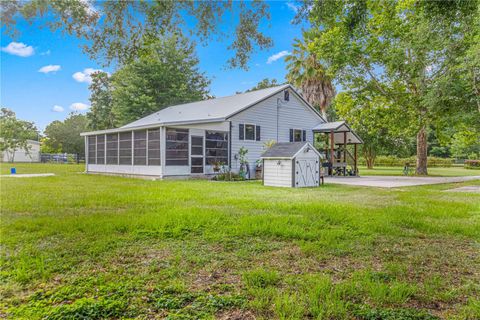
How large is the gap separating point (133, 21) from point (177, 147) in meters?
10.1

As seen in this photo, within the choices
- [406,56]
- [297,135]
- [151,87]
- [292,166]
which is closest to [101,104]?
[151,87]

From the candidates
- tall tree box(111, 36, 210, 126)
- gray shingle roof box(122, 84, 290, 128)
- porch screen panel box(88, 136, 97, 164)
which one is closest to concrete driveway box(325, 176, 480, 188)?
gray shingle roof box(122, 84, 290, 128)

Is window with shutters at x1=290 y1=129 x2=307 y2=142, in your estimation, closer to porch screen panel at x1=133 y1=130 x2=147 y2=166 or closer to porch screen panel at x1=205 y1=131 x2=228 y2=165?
porch screen panel at x1=205 y1=131 x2=228 y2=165

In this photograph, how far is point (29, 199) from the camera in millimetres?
7246

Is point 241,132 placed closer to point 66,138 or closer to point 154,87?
point 154,87

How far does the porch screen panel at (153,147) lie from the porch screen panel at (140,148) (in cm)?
41

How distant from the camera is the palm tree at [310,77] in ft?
77.6

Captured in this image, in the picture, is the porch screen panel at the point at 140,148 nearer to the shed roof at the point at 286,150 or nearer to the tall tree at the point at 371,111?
the shed roof at the point at 286,150

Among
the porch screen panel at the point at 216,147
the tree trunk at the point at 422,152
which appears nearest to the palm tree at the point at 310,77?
the tree trunk at the point at 422,152

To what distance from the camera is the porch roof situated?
17.8m

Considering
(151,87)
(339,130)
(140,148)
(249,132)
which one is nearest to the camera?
(140,148)

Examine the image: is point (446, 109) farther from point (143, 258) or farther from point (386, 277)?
point (143, 258)

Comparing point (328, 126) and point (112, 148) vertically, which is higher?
point (328, 126)

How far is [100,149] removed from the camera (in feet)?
60.7
